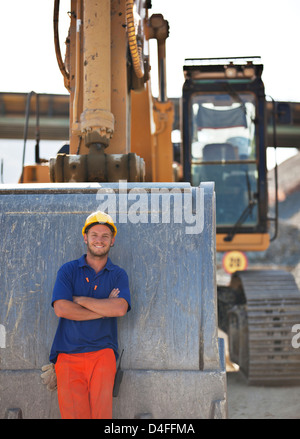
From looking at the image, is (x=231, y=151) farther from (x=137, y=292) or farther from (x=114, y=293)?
(x=114, y=293)

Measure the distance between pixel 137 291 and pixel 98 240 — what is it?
0.42 metres

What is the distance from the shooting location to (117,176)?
3.86 m

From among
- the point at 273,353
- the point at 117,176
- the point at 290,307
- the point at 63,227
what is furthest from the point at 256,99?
the point at 63,227

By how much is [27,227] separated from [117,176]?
2.86 feet

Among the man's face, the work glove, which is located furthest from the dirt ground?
the man's face

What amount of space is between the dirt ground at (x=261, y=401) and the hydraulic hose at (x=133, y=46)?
→ 311 centimetres

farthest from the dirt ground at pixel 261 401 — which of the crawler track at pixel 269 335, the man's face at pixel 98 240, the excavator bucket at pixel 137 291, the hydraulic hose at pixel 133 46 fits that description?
the hydraulic hose at pixel 133 46

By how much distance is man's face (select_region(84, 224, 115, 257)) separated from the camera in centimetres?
287

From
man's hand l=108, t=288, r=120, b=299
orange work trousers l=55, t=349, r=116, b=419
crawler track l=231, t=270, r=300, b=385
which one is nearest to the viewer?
orange work trousers l=55, t=349, r=116, b=419

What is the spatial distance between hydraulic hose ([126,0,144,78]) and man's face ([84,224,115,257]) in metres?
1.91

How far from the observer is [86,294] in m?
2.83

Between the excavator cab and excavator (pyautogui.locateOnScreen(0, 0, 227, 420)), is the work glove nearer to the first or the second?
excavator (pyautogui.locateOnScreen(0, 0, 227, 420))

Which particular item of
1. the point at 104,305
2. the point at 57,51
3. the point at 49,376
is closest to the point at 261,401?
the point at 49,376

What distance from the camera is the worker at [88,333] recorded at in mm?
2693
